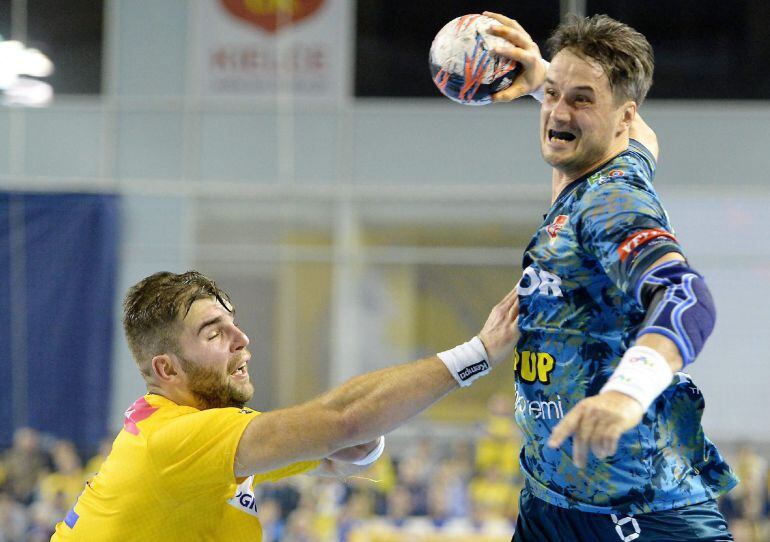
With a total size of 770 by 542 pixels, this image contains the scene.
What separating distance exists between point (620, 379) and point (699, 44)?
14.8 meters

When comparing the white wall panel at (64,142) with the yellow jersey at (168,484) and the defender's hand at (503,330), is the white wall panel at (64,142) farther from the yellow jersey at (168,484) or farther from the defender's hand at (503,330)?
the defender's hand at (503,330)

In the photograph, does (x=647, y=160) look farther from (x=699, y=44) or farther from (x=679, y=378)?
(x=699, y=44)

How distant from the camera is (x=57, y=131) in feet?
51.9

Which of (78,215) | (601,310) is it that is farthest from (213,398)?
(78,215)

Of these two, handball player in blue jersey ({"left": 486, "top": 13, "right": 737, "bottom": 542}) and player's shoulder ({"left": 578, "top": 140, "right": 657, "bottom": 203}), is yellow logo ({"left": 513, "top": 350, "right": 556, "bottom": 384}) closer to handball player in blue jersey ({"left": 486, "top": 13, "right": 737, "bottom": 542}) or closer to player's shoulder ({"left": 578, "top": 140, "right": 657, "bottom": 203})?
handball player in blue jersey ({"left": 486, "top": 13, "right": 737, "bottom": 542})

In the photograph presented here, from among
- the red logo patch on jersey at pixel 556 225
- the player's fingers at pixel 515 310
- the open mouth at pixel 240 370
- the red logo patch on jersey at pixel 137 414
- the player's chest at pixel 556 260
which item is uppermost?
the red logo patch on jersey at pixel 556 225

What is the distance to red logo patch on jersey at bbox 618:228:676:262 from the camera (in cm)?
264

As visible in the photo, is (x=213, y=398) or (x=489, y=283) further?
(x=489, y=283)

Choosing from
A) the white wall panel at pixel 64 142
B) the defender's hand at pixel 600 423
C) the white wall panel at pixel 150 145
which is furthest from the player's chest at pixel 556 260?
the white wall panel at pixel 64 142

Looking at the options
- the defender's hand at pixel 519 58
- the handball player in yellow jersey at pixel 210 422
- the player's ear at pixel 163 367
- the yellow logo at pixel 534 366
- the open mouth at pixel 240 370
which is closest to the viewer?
the yellow logo at pixel 534 366

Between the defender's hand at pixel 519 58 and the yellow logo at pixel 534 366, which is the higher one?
the defender's hand at pixel 519 58

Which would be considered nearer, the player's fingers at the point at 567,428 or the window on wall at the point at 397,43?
the player's fingers at the point at 567,428

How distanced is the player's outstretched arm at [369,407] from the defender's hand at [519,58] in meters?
0.78

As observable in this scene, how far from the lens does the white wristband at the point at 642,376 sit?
2.32m
